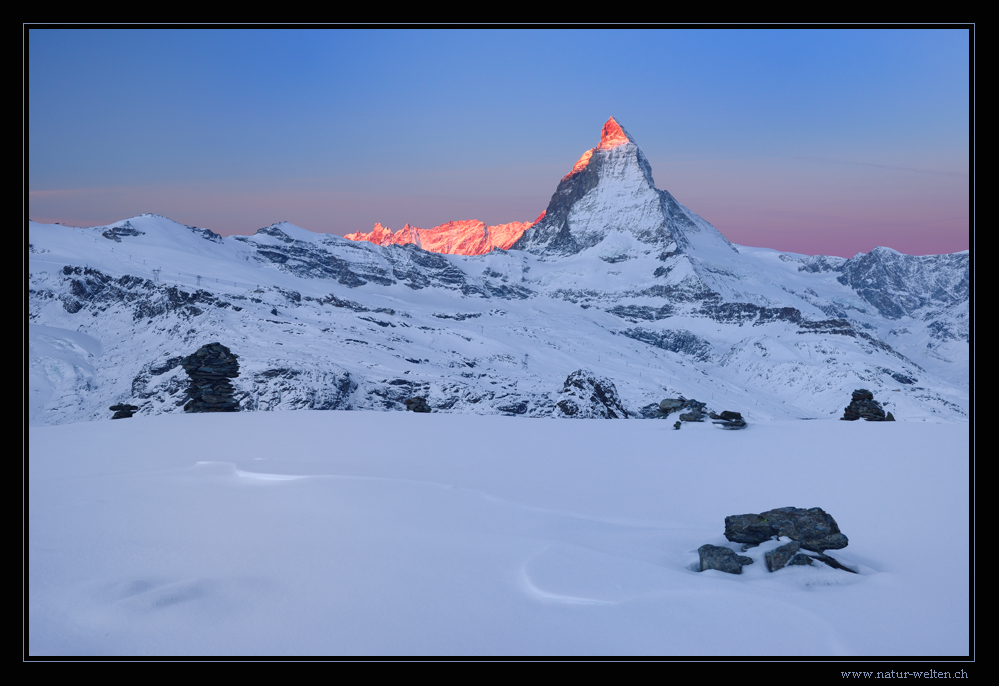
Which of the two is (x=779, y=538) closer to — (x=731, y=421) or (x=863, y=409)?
(x=731, y=421)

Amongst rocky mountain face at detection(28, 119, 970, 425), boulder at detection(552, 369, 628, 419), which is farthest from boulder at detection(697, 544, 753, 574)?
boulder at detection(552, 369, 628, 419)

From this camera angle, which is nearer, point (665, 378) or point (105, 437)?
point (105, 437)

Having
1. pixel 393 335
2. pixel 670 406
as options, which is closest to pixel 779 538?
pixel 670 406

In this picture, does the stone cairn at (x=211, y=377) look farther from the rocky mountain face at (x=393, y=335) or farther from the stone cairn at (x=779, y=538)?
the stone cairn at (x=779, y=538)

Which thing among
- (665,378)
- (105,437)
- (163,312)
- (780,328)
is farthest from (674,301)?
(105,437)
